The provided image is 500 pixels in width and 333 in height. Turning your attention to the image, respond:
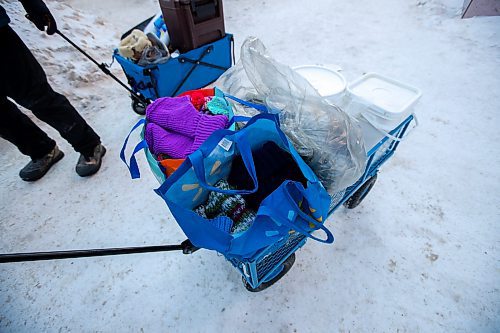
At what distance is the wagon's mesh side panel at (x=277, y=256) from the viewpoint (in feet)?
2.56

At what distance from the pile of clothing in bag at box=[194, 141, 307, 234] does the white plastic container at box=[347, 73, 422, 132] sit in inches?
14.1

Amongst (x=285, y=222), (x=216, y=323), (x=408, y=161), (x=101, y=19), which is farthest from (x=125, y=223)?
(x=101, y=19)

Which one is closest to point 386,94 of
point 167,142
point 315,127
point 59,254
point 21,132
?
point 315,127

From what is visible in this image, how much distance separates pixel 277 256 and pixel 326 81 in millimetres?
657

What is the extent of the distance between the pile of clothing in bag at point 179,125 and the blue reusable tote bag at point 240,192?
113mm

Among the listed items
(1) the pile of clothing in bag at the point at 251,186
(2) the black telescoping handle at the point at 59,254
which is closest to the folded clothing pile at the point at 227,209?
(1) the pile of clothing in bag at the point at 251,186

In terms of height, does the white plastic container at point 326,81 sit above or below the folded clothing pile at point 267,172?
above

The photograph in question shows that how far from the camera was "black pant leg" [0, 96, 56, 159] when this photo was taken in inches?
50.1

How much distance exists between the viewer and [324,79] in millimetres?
917

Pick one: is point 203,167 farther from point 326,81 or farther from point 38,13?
point 38,13

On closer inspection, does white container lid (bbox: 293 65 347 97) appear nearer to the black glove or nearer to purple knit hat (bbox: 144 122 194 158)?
purple knit hat (bbox: 144 122 194 158)

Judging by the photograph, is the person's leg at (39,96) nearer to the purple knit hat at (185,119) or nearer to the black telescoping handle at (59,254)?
the purple knit hat at (185,119)

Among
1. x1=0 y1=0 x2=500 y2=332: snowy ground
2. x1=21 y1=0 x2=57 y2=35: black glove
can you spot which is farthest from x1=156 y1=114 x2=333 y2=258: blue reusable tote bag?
x1=21 y1=0 x2=57 y2=35: black glove

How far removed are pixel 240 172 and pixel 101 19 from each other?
3323mm
